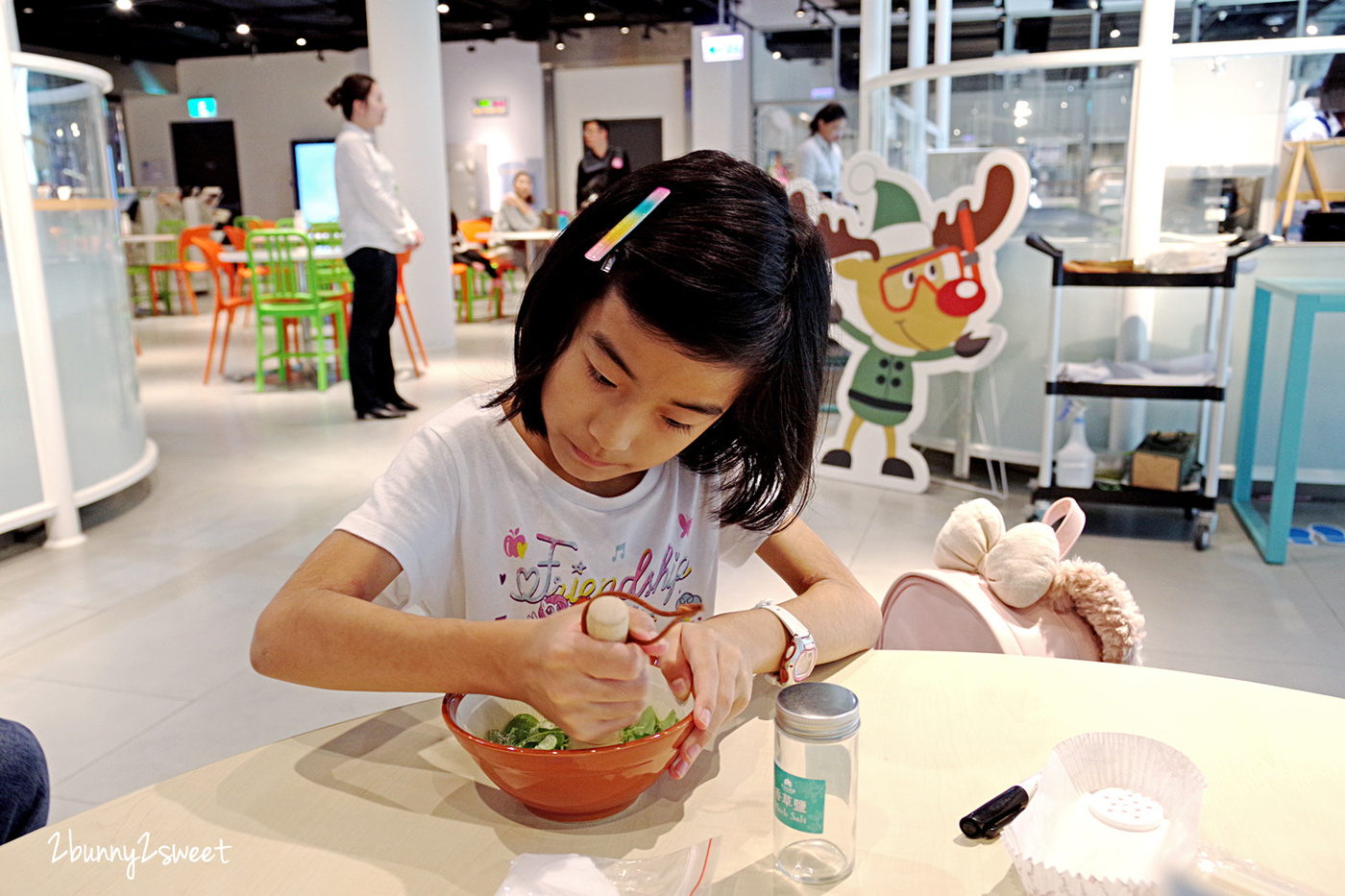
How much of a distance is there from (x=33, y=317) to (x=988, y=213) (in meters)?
3.16

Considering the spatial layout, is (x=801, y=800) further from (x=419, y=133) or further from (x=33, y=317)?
(x=419, y=133)

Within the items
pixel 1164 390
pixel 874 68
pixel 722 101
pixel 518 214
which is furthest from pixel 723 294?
pixel 722 101

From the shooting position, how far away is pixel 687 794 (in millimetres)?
798

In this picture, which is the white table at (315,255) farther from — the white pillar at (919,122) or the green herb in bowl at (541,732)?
the green herb in bowl at (541,732)

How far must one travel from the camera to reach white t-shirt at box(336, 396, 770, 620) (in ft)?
3.33

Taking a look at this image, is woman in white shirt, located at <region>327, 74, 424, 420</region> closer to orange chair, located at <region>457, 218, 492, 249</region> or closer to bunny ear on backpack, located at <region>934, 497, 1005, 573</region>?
bunny ear on backpack, located at <region>934, 497, 1005, 573</region>

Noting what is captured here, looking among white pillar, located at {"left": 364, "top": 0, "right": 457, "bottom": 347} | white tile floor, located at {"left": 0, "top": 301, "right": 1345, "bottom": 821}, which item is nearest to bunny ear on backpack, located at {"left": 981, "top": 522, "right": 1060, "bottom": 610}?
white tile floor, located at {"left": 0, "top": 301, "right": 1345, "bottom": 821}

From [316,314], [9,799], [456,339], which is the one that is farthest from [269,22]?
[9,799]

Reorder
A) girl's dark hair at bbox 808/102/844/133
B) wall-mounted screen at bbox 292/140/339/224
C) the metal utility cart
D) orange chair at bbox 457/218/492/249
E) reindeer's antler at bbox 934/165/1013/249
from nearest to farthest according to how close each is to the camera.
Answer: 1. the metal utility cart
2. reindeer's antler at bbox 934/165/1013/249
3. girl's dark hair at bbox 808/102/844/133
4. orange chair at bbox 457/218/492/249
5. wall-mounted screen at bbox 292/140/339/224

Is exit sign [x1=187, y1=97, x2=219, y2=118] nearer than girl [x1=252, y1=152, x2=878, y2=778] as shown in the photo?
No

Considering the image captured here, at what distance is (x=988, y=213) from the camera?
3.45 m

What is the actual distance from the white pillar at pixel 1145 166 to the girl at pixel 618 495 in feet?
9.52

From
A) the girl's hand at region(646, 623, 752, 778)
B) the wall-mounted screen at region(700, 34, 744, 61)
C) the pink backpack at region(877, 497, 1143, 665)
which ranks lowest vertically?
the pink backpack at region(877, 497, 1143, 665)

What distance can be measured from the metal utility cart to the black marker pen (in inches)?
108
